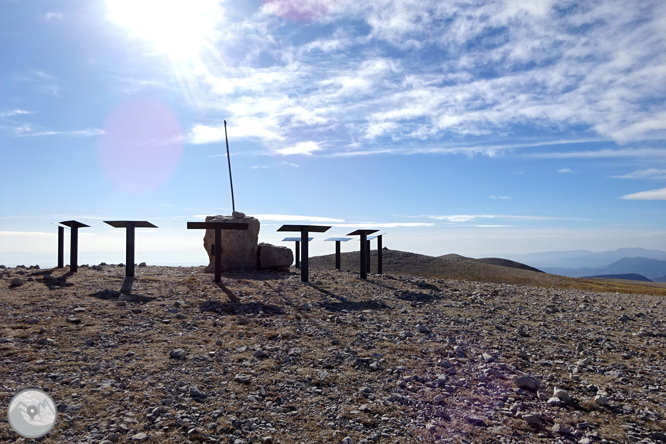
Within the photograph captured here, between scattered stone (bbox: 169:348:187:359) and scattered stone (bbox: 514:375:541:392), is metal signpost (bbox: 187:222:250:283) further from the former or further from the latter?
scattered stone (bbox: 514:375:541:392)

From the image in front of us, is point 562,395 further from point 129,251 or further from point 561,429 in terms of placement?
point 129,251

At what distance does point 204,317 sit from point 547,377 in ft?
27.5

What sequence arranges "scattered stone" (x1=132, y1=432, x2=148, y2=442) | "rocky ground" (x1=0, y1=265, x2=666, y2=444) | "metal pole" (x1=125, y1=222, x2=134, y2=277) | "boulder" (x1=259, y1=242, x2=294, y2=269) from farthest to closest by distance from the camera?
"boulder" (x1=259, y1=242, x2=294, y2=269)
"metal pole" (x1=125, y1=222, x2=134, y2=277)
"rocky ground" (x1=0, y1=265, x2=666, y2=444)
"scattered stone" (x1=132, y1=432, x2=148, y2=442)

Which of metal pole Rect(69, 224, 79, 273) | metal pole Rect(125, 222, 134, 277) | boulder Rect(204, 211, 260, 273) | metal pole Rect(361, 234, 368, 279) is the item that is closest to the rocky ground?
metal pole Rect(125, 222, 134, 277)

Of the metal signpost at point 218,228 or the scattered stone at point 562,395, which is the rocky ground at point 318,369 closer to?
the scattered stone at point 562,395

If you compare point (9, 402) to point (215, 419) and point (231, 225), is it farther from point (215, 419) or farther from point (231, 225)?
point (231, 225)

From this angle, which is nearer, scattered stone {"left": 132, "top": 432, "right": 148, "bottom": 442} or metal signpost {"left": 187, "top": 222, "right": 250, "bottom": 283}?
scattered stone {"left": 132, "top": 432, "right": 148, "bottom": 442}

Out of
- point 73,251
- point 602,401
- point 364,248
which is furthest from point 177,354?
point 364,248

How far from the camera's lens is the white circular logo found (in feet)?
18.2

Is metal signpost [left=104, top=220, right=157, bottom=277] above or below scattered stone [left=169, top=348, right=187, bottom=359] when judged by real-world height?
above

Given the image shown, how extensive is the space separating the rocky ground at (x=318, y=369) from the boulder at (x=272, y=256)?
7.69 metres

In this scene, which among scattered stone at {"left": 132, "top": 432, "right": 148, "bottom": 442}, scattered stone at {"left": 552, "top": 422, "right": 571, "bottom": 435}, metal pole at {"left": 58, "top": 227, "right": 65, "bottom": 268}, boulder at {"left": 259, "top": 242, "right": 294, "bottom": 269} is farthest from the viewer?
boulder at {"left": 259, "top": 242, "right": 294, "bottom": 269}

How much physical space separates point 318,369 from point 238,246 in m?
14.4

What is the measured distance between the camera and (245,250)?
22.0 m
